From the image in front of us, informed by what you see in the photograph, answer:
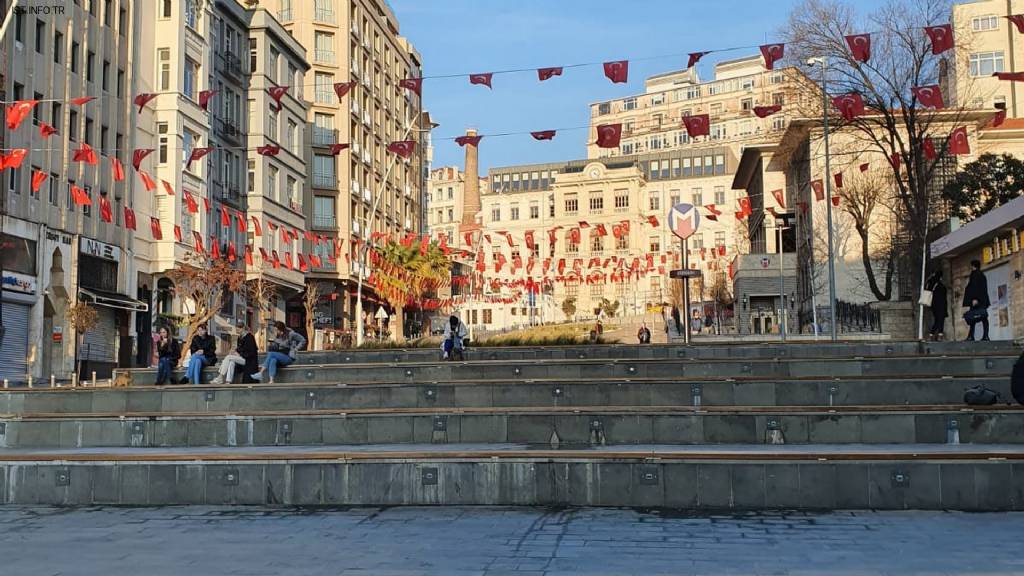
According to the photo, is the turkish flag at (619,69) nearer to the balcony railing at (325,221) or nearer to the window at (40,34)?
the window at (40,34)

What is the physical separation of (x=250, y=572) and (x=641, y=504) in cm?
457

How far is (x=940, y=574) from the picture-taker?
7.32 meters

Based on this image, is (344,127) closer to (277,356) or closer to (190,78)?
(190,78)

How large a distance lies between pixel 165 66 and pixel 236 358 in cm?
2936

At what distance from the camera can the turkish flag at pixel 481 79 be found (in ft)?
81.1

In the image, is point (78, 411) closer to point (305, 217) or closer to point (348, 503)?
point (348, 503)

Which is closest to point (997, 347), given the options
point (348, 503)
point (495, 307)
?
point (348, 503)

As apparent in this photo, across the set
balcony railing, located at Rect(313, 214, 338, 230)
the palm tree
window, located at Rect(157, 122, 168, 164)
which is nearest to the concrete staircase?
window, located at Rect(157, 122, 168, 164)

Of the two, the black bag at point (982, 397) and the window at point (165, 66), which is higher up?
the window at point (165, 66)

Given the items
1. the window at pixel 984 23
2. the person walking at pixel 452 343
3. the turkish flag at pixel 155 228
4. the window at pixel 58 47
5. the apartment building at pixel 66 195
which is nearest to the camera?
the person walking at pixel 452 343

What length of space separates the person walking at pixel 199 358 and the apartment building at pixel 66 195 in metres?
14.2

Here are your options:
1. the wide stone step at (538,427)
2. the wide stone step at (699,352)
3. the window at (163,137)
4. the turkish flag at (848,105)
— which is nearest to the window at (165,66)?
the window at (163,137)

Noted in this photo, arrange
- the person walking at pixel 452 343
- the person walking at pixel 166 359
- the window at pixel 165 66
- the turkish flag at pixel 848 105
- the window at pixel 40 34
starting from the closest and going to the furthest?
the person walking at pixel 166 359
the person walking at pixel 452 343
the turkish flag at pixel 848 105
the window at pixel 40 34
the window at pixel 165 66

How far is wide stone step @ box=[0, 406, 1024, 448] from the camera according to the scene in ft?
43.5
